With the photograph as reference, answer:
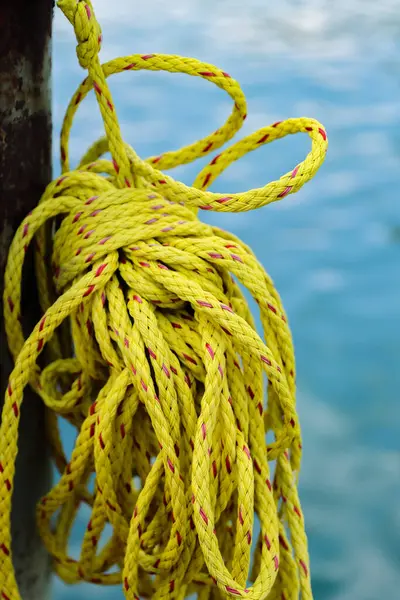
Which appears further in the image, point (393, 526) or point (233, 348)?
point (393, 526)

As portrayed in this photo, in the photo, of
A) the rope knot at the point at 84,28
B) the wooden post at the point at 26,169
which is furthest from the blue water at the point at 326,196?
the rope knot at the point at 84,28

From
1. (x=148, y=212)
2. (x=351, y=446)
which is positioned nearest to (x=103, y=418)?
(x=148, y=212)

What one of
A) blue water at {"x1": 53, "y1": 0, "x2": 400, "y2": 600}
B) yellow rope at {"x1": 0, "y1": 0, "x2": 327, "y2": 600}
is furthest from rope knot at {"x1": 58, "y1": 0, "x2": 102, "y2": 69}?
blue water at {"x1": 53, "y1": 0, "x2": 400, "y2": 600}

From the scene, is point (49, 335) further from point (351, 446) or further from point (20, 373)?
point (351, 446)

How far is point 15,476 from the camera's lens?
1.02 metres

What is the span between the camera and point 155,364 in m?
0.88

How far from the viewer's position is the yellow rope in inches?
34.9

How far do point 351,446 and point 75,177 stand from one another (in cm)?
166

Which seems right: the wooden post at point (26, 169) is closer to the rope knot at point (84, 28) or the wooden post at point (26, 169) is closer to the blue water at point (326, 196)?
the rope knot at point (84, 28)

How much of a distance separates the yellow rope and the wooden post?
0.02m

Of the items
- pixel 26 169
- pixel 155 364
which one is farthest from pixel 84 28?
pixel 155 364

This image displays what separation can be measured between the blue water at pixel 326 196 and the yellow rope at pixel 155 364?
46.1 inches

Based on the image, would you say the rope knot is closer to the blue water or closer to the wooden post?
the wooden post

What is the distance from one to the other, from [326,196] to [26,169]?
2468mm
